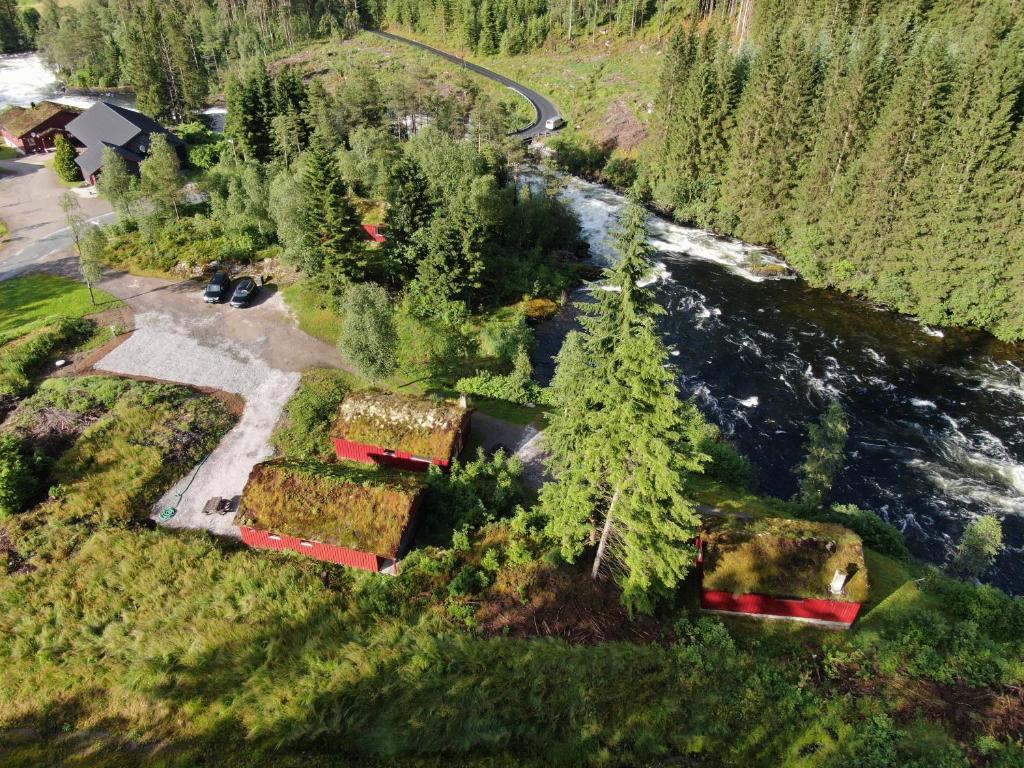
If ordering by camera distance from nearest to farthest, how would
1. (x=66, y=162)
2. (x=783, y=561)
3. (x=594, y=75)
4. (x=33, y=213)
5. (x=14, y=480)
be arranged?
(x=783, y=561)
(x=14, y=480)
(x=33, y=213)
(x=66, y=162)
(x=594, y=75)

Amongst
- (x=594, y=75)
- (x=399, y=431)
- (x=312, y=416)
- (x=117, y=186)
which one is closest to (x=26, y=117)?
(x=117, y=186)

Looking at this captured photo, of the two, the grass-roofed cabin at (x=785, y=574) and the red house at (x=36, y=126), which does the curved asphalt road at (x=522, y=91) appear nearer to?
the red house at (x=36, y=126)

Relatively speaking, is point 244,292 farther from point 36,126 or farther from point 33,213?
point 36,126

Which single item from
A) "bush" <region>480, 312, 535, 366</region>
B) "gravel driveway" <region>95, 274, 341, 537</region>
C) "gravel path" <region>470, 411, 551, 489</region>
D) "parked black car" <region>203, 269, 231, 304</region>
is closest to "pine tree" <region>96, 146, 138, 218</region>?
"gravel driveway" <region>95, 274, 341, 537</region>

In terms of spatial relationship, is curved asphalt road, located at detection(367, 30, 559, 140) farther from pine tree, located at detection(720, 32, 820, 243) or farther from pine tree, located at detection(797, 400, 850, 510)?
pine tree, located at detection(797, 400, 850, 510)

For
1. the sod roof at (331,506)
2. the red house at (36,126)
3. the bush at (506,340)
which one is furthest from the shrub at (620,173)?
the red house at (36,126)

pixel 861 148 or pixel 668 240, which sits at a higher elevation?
pixel 861 148

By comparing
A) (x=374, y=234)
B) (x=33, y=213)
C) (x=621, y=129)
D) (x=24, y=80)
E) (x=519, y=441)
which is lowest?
(x=519, y=441)

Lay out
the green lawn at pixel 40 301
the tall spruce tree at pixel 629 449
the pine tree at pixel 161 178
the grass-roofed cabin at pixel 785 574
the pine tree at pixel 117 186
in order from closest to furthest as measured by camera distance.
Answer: the tall spruce tree at pixel 629 449
the grass-roofed cabin at pixel 785 574
the green lawn at pixel 40 301
the pine tree at pixel 161 178
the pine tree at pixel 117 186
